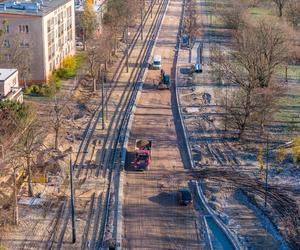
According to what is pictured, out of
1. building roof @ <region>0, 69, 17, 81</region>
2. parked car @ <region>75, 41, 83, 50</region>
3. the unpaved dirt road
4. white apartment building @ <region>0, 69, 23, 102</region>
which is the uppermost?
building roof @ <region>0, 69, 17, 81</region>

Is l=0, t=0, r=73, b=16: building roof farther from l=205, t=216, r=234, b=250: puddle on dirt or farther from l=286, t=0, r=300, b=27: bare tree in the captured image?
l=286, t=0, r=300, b=27: bare tree

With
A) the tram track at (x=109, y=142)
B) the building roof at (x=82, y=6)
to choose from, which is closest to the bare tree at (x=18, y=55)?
the tram track at (x=109, y=142)

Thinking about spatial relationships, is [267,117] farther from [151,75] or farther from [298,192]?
[151,75]

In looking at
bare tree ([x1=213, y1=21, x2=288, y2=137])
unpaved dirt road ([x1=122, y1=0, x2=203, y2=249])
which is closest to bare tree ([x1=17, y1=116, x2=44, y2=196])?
unpaved dirt road ([x1=122, y1=0, x2=203, y2=249])

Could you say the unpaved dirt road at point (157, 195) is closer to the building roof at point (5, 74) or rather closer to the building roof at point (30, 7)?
the building roof at point (5, 74)

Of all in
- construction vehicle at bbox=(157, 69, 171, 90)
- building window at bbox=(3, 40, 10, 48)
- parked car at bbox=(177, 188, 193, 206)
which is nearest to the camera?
parked car at bbox=(177, 188, 193, 206)

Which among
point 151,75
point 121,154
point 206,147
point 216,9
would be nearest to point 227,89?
point 151,75
